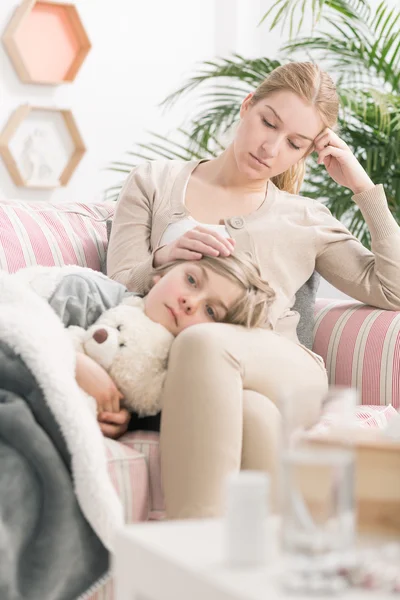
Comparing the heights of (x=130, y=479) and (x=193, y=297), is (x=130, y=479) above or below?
below

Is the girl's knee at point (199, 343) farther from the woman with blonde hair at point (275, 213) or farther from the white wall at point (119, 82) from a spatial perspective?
the white wall at point (119, 82)

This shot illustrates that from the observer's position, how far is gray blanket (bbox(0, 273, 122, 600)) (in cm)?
122

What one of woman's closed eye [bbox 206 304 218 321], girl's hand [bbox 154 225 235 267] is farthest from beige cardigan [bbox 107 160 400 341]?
→ woman's closed eye [bbox 206 304 218 321]

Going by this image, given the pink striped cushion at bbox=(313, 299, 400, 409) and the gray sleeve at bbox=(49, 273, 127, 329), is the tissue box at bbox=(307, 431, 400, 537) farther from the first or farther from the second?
the pink striped cushion at bbox=(313, 299, 400, 409)

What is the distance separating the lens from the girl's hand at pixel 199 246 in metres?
1.64

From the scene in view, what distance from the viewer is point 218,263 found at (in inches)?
63.7

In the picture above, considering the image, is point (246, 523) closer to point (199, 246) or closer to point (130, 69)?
point (199, 246)

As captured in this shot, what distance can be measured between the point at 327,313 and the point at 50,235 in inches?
25.9

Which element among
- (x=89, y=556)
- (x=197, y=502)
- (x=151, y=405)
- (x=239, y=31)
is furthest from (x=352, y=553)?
(x=239, y=31)

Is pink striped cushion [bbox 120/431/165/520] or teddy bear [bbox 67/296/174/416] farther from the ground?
teddy bear [bbox 67/296/174/416]

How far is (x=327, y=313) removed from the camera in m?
2.13

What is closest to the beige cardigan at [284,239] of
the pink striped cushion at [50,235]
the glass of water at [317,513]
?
the pink striped cushion at [50,235]

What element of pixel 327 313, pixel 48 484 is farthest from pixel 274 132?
pixel 48 484

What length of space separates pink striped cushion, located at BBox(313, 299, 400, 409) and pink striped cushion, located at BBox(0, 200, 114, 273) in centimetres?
55
